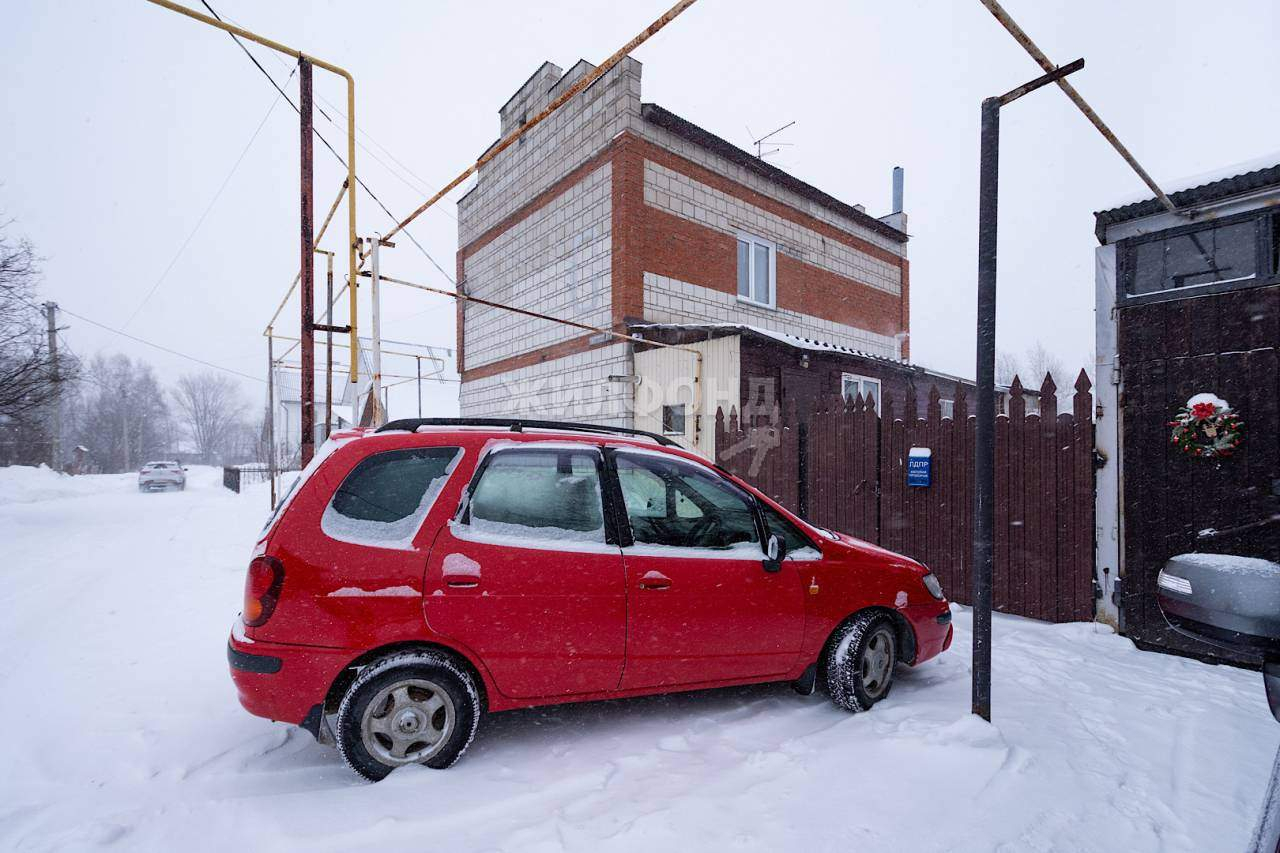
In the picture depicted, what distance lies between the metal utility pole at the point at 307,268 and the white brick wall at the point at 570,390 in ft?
14.5

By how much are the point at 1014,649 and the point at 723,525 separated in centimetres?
307

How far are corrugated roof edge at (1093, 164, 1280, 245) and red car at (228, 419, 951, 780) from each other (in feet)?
12.7

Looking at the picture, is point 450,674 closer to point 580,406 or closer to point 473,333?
point 580,406

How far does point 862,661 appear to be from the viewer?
376 centimetres

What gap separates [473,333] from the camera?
18109 mm

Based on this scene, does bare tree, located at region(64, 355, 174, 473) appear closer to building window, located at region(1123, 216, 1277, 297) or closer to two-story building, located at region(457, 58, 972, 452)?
two-story building, located at region(457, 58, 972, 452)

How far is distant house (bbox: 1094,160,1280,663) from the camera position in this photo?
439cm

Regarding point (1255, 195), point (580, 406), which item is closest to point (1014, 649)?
point (1255, 195)

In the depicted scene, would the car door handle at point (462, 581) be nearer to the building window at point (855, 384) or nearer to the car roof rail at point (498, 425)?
the car roof rail at point (498, 425)

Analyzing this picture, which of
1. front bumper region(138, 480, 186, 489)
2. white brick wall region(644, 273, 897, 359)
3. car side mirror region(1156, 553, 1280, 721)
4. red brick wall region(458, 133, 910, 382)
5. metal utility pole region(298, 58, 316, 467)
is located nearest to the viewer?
car side mirror region(1156, 553, 1280, 721)

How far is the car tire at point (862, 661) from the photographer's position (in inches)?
145

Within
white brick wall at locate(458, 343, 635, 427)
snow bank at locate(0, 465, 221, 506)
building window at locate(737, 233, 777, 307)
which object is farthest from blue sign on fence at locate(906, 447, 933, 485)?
snow bank at locate(0, 465, 221, 506)

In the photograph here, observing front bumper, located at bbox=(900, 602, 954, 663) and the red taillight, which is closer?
the red taillight

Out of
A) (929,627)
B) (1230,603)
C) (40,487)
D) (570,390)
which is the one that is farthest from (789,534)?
(40,487)
